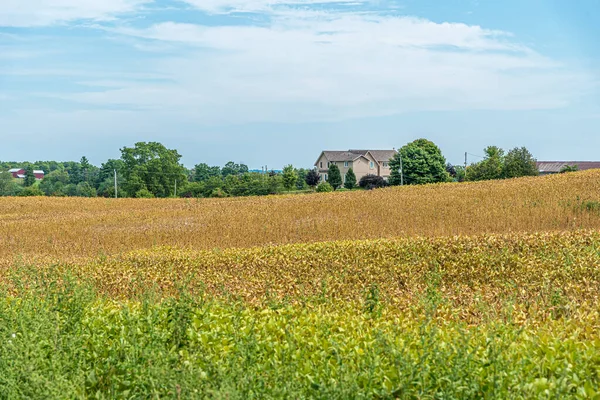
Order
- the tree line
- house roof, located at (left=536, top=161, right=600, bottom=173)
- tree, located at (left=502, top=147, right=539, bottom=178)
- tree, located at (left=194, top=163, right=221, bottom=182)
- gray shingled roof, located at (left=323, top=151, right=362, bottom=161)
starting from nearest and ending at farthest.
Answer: tree, located at (left=502, top=147, right=539, bottom=178) → the tree line → gray shingled roof, located at (left=323, top=151, right=362, bottom=161) → house roof, located at (left=536, top=161, right=600, bottom=173) → tree, located at (left=194, top=163, right=221, bottom=182)

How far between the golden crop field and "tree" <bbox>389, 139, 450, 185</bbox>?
157ft

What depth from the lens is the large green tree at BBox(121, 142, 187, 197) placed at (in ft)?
246

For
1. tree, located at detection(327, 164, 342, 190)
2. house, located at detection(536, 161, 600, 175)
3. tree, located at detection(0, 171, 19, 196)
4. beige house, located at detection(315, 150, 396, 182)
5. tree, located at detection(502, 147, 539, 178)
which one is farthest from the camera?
house, located at detection(536, 161, 600, 175)

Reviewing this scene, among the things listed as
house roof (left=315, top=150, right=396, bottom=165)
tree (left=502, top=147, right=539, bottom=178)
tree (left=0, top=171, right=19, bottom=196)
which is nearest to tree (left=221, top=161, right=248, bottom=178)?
house roof (left=315, top=150, right=396, bottom=165)

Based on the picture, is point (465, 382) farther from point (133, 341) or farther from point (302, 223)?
point (302, 223)

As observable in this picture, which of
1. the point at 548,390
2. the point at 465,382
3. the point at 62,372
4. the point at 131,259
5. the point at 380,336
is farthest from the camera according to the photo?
the point at 131,259

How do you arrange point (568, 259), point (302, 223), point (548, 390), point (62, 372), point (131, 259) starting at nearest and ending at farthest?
1. point (548, 390)
2. point (62, 372)
3. point (568, 259)
4. point (131, 259)
5. point (302, 223)

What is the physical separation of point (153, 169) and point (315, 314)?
70928 mm

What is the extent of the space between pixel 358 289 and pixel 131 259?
22.6 ft

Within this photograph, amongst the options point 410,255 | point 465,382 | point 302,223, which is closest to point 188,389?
point 465,382

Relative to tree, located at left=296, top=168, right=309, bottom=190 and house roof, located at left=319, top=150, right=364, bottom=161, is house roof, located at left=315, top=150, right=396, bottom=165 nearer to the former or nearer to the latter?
house roof, located at left=319, top=150, right=364, bottom=161

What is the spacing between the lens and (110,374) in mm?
6637

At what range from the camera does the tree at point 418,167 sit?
77.3 metres

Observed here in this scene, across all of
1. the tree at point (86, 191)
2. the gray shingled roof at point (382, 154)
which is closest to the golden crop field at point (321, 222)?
the tree at point (86, 191)
